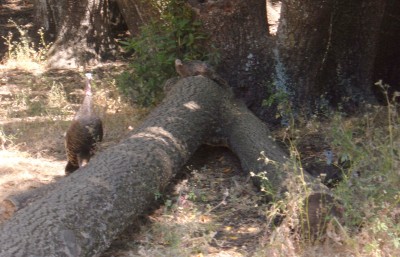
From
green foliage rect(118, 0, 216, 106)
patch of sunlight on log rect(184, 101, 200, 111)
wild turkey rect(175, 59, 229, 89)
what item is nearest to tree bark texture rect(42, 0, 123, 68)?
green foliage rect(118, 0, 216, 106)

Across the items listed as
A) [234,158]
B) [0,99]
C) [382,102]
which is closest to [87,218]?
[234,158]

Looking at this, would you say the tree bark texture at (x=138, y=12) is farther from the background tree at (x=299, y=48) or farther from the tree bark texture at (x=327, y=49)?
the tree bark texture at (x=327, y=49)

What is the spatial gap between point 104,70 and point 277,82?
4454 mm

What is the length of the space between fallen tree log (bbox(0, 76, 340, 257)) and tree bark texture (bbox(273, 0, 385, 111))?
0.80 m

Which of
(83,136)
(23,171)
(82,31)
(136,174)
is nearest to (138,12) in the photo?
(83,136)

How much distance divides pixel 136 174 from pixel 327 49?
315 cm

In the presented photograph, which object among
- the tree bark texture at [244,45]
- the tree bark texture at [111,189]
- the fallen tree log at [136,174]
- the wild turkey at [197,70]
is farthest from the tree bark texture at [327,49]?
the tree bark texture at [111,189]

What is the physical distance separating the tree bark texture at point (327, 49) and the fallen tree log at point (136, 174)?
2.63ft

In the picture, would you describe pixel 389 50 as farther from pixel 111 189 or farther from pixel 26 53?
pixel 26 53

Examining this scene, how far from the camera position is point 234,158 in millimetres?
6652

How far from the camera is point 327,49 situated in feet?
24.0

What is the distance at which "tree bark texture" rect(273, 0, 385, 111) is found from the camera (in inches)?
280

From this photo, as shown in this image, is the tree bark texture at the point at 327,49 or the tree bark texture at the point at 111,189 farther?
the tree bark texture at the point at 327,49

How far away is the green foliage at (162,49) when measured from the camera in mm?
7656
